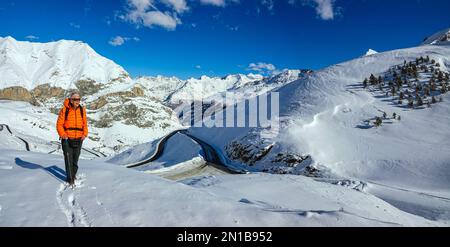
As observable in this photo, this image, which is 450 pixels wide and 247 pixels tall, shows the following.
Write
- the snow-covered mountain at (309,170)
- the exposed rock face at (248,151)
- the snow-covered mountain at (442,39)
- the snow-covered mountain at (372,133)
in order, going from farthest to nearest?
the snow-covered mountain at (442,39) < the exposed rock face at (248,151) < the snow-covered mountain at (372,133) < the snow-covered mountain at (309,170)

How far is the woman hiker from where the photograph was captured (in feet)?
29.0

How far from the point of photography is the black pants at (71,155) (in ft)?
28.8

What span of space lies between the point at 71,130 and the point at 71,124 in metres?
0.17

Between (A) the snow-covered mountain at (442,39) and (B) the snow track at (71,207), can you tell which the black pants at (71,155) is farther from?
(A) the snow-covered mountain at (442,39)

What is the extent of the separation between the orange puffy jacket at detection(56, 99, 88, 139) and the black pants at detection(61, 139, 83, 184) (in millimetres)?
190

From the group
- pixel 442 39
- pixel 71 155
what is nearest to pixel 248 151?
pixel 71 155

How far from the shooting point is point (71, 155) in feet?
29.6

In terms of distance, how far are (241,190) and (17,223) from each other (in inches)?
323

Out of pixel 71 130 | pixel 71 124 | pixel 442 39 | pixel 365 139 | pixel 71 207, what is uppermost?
pixel 442 39

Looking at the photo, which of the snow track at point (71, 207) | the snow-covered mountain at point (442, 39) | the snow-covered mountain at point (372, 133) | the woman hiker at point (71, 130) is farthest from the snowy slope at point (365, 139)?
the woman hiker at point (71, 130)

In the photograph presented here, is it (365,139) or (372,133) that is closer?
(365,139)

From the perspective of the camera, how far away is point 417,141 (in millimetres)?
26094

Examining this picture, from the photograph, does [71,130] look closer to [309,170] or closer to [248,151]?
[309,170]
